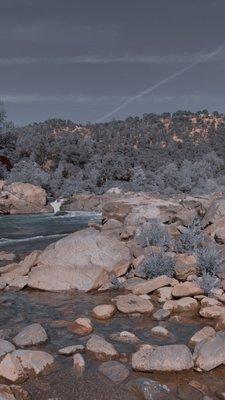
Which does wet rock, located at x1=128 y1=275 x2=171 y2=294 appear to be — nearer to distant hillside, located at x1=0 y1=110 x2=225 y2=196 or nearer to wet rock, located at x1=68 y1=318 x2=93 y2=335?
wet rock, located at x1=68 y1=318 x2=93 y2=335

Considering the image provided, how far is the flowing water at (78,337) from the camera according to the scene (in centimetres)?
573

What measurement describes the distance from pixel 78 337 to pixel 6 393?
221 centimetres

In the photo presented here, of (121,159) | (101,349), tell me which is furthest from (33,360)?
(121,159)

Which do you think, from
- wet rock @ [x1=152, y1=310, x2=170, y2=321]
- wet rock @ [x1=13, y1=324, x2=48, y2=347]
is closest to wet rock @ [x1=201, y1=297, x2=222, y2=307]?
wet rock @ [x1=152, y1=310, x2=170, y2=321]

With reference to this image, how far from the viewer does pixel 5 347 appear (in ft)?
21.7

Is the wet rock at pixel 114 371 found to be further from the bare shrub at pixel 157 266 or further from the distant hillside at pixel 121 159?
the distant hillside at pixel 121 159

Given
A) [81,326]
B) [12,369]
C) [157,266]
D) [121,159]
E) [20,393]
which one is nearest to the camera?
[20,393]

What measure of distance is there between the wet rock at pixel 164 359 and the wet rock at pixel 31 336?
154cm

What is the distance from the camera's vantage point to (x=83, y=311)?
8938 millimetres

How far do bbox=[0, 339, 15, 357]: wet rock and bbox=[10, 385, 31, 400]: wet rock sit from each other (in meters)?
0.92

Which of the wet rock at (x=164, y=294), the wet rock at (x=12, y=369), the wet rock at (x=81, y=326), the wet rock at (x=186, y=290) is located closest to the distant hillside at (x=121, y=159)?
the wet rock at (x=164, y=294)

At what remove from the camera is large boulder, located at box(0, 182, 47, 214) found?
33.3 meters

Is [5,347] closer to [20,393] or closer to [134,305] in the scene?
[20,393]

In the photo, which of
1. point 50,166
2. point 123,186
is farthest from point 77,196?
point 50,166
